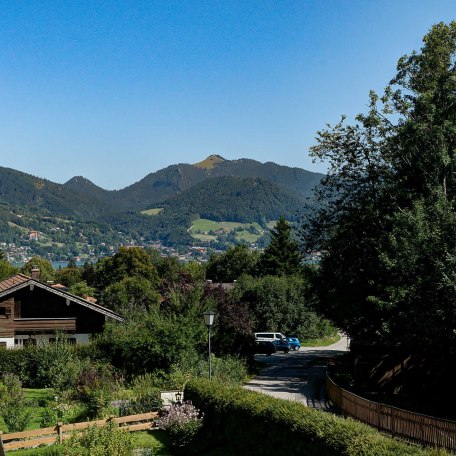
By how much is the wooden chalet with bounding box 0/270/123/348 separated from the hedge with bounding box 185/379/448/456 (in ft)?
61.3

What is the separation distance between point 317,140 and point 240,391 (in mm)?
17157

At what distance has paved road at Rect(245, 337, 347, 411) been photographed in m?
25.5

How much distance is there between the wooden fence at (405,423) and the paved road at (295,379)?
13.9 feet

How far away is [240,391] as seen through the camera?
17.0m

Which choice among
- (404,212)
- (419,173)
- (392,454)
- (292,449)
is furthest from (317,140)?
(392,454)

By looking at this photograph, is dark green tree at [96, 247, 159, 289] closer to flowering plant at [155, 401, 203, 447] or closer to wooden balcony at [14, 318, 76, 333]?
wooden balcony at [14, 318, 76, 333]

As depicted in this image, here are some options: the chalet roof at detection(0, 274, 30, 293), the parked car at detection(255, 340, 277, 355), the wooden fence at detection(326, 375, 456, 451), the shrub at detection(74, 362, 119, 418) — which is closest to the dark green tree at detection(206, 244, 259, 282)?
the parked car at detection(255, 340, 277, 355)

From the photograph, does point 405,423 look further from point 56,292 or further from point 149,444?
point 56,292

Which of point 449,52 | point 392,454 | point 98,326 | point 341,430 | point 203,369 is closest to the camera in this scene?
point 392,454

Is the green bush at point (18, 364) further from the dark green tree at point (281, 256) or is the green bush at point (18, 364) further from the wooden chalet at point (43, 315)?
the dark green tree at point (281, 256)

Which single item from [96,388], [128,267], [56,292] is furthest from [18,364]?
[128,267]

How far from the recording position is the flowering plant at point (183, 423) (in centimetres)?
1755

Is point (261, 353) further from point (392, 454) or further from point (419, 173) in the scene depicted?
point (392, 454)

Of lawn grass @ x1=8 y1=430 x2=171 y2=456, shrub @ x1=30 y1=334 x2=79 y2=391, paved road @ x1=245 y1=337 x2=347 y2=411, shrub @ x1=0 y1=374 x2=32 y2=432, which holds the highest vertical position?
shrub @ x1=30 y1=334 x2=79 y2=391
